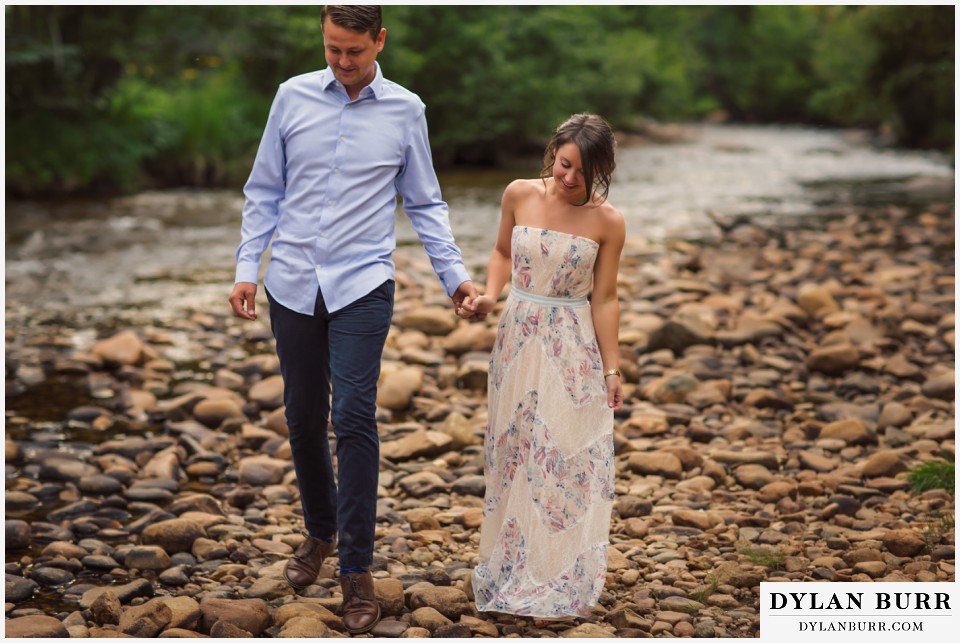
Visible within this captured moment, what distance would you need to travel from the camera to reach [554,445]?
376 cm

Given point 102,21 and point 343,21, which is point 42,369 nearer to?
point 343,21

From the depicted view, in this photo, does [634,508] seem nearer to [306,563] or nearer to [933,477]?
[933,477]

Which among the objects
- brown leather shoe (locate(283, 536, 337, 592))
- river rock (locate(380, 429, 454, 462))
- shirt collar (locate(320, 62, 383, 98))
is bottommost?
brown leather shoe (locate(283, 536, 337, 592))

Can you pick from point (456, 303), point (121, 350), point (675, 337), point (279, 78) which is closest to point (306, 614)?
point (456, 303)

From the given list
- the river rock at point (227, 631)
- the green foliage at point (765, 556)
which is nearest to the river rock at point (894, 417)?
the green foliage at point (765, 556)

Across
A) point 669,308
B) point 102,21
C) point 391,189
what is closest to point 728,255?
point 669,308

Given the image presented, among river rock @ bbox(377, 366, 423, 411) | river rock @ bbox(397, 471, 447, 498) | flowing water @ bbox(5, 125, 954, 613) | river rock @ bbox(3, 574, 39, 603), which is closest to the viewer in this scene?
river rock @ bbox(3, 574, 39, 603)

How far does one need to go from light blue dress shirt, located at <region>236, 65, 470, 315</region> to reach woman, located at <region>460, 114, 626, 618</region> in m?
0.29

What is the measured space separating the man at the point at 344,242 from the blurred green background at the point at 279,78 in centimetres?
1320

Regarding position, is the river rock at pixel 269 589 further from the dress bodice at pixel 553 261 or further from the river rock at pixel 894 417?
the river rock at pixel 894 417

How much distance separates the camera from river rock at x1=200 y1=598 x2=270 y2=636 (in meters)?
3.70

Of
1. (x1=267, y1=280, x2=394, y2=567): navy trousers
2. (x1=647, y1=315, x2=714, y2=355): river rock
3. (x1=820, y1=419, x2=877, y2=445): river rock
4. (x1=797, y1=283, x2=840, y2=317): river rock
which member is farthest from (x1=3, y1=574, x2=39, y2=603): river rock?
(x1=797, y1=283, x2=840, y2=317): river rock

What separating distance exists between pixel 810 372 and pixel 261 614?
4667 millimetres

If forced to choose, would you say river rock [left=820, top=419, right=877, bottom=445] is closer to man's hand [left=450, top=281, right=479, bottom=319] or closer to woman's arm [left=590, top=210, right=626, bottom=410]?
woman's arm [left=590, top=210, right=626, bottom=410]
